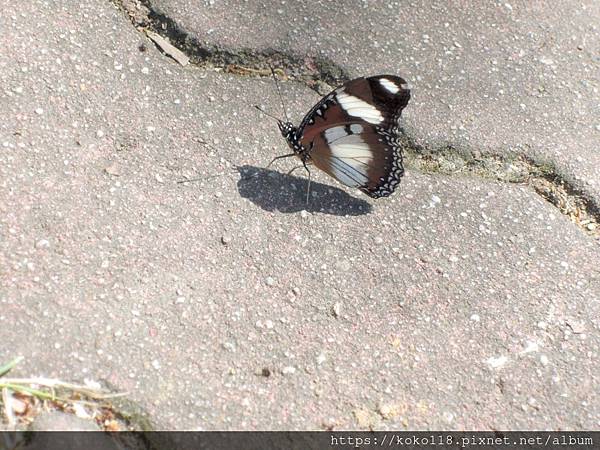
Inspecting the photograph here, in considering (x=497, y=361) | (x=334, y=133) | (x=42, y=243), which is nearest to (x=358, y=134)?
(x=334, y=133)

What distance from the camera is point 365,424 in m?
2.21

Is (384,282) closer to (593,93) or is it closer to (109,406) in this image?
(109,406)

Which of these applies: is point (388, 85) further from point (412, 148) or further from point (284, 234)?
point (284, 234)

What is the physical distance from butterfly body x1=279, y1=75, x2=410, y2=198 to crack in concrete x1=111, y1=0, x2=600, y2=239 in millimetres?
158

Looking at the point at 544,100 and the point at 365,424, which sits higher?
the point at 544,100

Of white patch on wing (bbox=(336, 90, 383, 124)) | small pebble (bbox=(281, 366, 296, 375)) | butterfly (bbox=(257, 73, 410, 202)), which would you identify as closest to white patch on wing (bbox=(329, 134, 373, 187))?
butterfly (bbox=(257, 73, 410, 202))

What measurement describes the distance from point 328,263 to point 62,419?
111 centimetres

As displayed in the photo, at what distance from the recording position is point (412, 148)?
9.71 feet

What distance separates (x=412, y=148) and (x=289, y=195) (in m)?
0.61

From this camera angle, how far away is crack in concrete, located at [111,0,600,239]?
293 centimetres

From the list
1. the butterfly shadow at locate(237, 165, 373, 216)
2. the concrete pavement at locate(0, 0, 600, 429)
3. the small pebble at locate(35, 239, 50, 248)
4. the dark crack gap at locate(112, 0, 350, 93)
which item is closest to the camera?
the concrete pavement at locate(0, 0, 600, 429)

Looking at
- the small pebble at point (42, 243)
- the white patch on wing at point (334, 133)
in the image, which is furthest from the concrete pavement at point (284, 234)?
the white patch on wing at point (334, 133)

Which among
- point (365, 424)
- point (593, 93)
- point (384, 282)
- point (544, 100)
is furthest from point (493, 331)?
point (593, 93)

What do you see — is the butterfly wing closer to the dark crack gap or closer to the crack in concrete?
the crack in concrete
